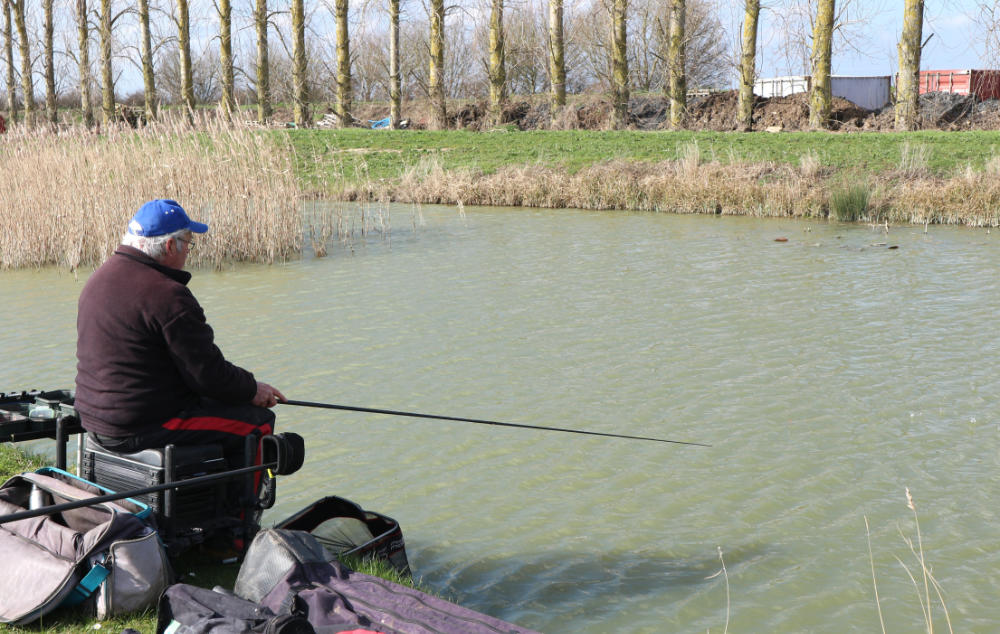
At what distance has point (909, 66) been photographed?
73.5 ft

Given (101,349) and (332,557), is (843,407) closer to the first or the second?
(332,557)

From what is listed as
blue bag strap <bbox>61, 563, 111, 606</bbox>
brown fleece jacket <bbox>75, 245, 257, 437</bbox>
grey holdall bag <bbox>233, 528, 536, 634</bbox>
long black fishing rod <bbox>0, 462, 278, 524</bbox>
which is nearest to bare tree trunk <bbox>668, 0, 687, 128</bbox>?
brown fleece jacket <bbox>75, 245, 257, 437</bbox>

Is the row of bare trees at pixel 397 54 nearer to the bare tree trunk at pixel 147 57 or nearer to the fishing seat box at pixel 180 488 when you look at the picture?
the bare tree trunk at pixel 147 57

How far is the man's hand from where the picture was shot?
3.92 meters

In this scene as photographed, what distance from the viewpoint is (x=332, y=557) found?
3467 millimetres

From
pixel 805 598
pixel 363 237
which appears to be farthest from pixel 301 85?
pixel 805 598

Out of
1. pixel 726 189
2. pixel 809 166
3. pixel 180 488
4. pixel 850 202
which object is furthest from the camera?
pixel 809 166

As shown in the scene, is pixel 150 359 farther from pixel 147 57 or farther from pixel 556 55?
pixel 147 57

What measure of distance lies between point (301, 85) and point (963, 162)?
60.7 feet

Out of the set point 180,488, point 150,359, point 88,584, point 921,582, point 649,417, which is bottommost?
point 921,582

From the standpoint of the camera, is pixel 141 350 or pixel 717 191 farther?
pixel 717 191

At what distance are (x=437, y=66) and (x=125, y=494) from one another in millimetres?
26883

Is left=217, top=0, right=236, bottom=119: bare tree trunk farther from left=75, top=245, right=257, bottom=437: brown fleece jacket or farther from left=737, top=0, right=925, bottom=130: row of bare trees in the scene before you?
left=75, top=245, right=257, bottom=437: brown fleece jacket

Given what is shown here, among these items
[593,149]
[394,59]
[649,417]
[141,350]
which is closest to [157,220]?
Result: [141,350]
